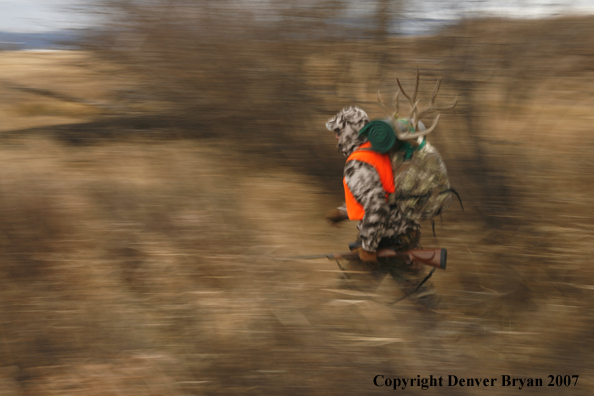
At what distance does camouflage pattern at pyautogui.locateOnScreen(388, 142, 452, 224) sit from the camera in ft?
10.2

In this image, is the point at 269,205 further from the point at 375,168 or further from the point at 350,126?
the point at 375,168

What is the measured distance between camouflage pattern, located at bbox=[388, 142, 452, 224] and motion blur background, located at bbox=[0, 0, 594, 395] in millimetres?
801

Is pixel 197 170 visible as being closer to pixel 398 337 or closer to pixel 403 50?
pixel 403 50

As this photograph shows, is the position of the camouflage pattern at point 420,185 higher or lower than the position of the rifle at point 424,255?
higher

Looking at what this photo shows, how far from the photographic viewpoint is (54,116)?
6.10 metres

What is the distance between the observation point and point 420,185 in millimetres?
3125

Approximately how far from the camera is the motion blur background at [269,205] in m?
3.10

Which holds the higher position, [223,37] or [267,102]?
[223,37]

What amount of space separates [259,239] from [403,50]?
94.2 inches

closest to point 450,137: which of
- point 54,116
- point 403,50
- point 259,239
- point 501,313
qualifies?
point 403,50

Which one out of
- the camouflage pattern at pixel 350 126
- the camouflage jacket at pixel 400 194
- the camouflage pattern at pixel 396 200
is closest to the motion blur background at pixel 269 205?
the camouflage pattern at pixel 396 200

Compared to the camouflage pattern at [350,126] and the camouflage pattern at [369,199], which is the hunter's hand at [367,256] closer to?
the camouflage pattern at [369,199]

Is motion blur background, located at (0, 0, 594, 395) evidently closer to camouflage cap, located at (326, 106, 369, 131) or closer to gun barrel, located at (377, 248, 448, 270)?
gun barrel, located at (377, 248, 448, 270)

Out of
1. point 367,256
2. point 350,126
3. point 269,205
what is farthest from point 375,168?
point 269,205
